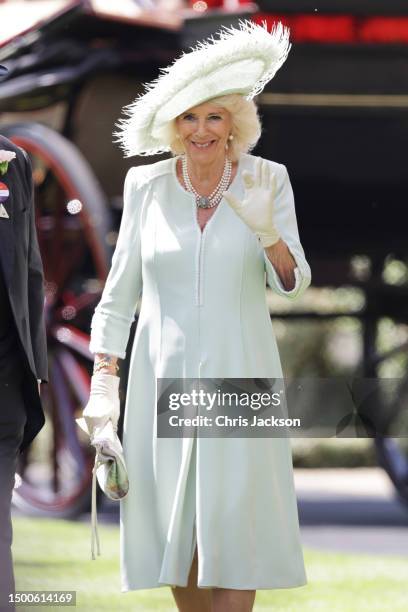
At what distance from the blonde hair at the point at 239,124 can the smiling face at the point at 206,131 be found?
16mm

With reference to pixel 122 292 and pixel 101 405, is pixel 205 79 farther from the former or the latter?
pixel 101 405

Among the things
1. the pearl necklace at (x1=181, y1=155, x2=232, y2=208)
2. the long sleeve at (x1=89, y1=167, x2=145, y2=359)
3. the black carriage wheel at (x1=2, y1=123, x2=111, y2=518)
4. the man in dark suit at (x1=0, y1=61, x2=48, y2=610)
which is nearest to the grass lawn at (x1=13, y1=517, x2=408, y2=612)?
the black carriage wheel at (x1=2, y1=123, x2=111, y2=518)

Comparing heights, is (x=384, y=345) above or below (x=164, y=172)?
below

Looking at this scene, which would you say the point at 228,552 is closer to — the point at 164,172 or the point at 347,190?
the point at 164,172

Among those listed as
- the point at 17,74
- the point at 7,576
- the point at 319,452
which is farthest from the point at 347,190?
the point at 319,452

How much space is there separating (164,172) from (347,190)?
2871mm

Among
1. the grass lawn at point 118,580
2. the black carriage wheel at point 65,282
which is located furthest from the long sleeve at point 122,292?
the black carriage wheel at point 65,282

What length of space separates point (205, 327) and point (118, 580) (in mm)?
2321

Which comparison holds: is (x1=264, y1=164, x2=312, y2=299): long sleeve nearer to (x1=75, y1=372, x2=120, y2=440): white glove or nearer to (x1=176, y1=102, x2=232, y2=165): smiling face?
(x1=176, y1=102, x2=232, y2=165): smiling face

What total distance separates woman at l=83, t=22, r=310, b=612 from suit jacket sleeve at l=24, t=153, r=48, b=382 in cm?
11

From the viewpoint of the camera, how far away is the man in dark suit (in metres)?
3.51

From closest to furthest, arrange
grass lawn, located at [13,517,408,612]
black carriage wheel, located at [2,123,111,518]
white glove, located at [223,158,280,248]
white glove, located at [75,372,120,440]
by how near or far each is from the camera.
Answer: white glove, located at [223,158,280,248] → white glove, located at [75,372,120,440] → grass lawn, located at [13,517,408,612] → black carriage wheel, located at [2,123,111,518]

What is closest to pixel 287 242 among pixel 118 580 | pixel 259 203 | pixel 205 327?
pixel 259 203

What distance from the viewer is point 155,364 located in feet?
11.8
